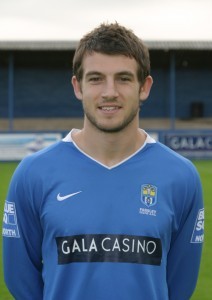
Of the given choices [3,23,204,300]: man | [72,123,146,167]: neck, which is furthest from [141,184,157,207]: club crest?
[72,123,146,167]: neck

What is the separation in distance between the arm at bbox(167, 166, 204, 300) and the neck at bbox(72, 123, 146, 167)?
0.32 meters

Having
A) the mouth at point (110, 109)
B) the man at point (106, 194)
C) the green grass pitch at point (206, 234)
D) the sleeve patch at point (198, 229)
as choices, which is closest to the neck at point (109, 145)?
the man at point (106, 194)

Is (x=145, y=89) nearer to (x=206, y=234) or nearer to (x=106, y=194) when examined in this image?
(x=106, y=194)

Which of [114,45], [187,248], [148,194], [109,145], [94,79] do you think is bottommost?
[187,248]

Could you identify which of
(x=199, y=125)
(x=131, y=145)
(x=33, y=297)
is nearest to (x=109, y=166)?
(x=131, y=145)

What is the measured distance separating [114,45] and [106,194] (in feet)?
1.98

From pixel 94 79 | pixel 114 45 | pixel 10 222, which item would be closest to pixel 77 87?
pixel 94 79

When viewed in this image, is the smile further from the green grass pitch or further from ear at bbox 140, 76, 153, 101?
the green grass pitch

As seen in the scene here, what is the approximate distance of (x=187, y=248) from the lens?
3.02 m

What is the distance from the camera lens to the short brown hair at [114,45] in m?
2.69

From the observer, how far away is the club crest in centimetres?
273

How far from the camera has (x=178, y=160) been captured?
2.88 meters

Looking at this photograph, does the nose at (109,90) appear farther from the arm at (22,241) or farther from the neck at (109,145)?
the arm at (22,241)

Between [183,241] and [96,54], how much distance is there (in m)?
0.93
